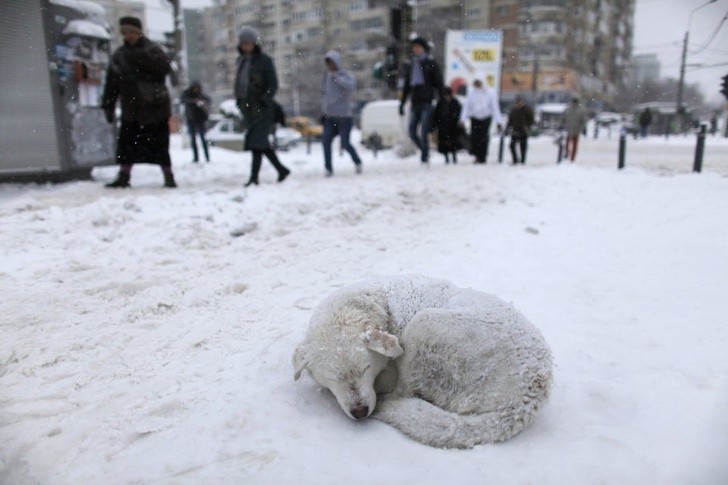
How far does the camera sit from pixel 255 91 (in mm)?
6879

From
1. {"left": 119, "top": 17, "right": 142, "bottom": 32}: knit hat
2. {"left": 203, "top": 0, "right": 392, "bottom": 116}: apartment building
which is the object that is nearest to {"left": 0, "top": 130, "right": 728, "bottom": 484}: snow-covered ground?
{"left": 119, "top": 17, "right": 142, "bottom": 32}: knit hat

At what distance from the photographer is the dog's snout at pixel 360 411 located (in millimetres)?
1916

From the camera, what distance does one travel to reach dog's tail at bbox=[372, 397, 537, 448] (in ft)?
5.93

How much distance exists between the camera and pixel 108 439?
184 centimetres

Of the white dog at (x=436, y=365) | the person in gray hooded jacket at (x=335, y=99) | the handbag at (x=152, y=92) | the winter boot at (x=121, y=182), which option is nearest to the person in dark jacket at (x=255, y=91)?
the handbag at (x=152, y=92)

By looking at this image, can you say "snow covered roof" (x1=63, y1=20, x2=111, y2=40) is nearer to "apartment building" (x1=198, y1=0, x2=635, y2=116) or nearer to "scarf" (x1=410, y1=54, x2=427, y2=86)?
"scarf" (x1=410, y1=54, x2=427, y2=86)

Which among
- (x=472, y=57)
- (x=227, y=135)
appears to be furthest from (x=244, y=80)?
(x=227, y=135)

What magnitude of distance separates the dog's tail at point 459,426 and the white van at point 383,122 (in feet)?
70.9

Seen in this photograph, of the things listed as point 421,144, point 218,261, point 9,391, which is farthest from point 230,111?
point 9,391

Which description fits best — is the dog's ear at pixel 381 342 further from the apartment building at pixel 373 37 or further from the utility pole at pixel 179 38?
the utility pole at pixel 179 38

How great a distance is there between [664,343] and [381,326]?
1.64 m

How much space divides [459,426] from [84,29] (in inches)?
327

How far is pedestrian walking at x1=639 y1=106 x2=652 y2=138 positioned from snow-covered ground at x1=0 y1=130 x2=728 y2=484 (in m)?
9.83

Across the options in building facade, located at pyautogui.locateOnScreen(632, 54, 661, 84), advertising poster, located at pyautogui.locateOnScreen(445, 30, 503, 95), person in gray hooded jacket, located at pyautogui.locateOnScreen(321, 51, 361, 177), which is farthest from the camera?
advertising poster, located at pyautogui.locateOnScreen(445, 30, 503, 95)
